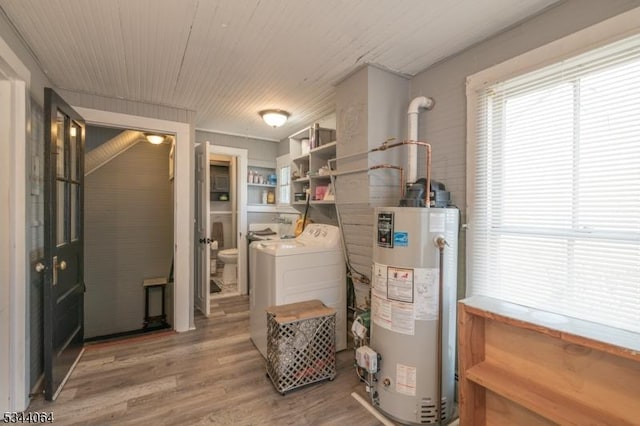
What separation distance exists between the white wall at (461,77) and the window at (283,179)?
7.74ft

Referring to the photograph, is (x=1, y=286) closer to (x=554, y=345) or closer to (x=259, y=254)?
(x=259, y=254)

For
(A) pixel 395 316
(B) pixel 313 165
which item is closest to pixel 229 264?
(B) pixel 313 165

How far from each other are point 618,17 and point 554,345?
5.12 ft

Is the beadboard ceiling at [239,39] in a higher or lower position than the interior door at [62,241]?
higher

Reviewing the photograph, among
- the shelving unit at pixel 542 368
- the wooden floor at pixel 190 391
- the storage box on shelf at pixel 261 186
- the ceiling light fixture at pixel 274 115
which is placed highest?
the ceiling light fixture at pixel 274 115

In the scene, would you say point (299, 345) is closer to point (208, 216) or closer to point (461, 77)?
point (208, 216)

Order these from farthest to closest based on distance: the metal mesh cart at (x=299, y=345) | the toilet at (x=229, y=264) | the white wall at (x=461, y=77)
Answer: the toilet at (x=229, y=264) → the metal mesh cart at (x=299, y=345) → the white wall at (x=461, y=77)

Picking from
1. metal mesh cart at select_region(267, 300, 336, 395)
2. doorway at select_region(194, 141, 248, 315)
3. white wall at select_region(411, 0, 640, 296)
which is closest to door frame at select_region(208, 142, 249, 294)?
doorway at select_region(194, 141, 248, 315)

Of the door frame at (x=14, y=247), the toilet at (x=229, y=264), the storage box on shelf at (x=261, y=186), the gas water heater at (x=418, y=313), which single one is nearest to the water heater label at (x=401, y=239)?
the gas water heater at (x=418, y=313)

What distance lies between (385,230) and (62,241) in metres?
2.37

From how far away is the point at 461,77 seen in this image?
2.02m

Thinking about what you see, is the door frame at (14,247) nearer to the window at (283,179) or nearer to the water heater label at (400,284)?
the water heater label at (400,284)

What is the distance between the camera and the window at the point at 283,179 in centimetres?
433

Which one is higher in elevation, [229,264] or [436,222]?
[436,222]
